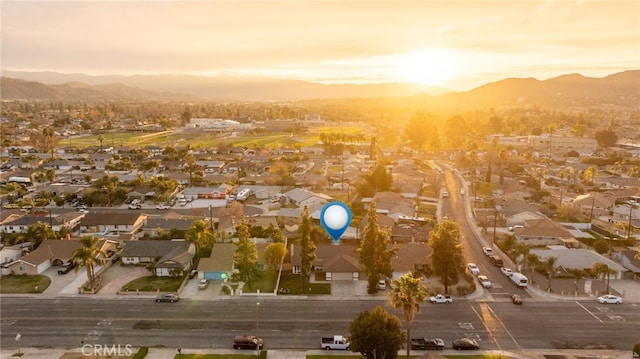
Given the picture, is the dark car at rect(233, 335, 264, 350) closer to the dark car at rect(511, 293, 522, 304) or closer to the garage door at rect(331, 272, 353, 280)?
the garage door at rect(331, 272, 353, 280)

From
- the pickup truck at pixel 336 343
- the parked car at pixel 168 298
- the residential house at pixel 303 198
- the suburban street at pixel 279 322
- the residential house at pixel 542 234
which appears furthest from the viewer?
the residential house at pixel 303 198

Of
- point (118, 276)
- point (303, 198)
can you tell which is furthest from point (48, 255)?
point (303, 198)

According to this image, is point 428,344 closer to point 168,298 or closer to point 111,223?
point 168,298

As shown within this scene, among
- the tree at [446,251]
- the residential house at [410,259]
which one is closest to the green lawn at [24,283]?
the residential house at [410,259]

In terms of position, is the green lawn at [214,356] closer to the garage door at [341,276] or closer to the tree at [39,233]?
the garage door at [341,276]

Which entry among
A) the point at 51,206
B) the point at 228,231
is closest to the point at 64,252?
the point at 228,231

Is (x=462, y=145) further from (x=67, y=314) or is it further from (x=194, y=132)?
(x=67, y=314)
